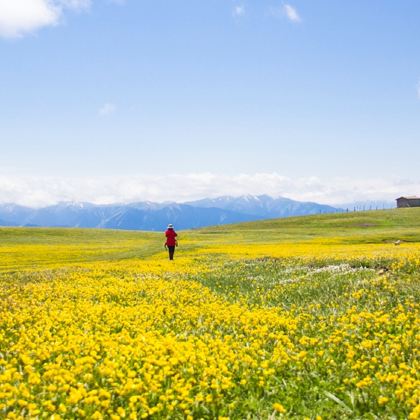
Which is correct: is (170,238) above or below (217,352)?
above

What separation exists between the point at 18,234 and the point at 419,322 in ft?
344

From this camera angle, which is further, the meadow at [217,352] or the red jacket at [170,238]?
the red jacket at [170,238]

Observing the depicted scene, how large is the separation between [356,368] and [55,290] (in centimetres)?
1433

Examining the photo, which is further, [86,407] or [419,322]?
[419,322]

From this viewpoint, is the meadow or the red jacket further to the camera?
the red jacket

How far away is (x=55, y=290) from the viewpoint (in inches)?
768

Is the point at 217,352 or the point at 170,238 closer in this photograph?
the point at 217,352

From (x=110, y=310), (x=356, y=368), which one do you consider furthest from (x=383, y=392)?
(x=110, y=310)

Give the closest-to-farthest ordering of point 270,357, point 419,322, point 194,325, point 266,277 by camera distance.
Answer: point 270,357
point 419,322
point 194,325
point 266,277

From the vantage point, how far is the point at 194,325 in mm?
12875

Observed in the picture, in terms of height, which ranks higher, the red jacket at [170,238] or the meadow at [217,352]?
the red jacket at [170,238]

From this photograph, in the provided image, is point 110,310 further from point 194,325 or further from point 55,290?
point 55,290

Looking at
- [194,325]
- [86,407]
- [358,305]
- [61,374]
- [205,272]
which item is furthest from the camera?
[205,272]

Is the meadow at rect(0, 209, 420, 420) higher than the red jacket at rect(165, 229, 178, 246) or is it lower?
lower
